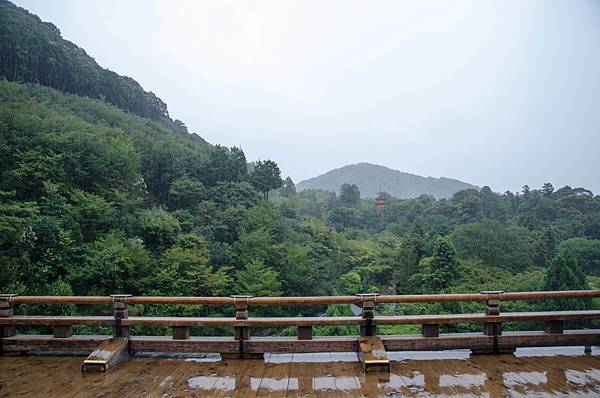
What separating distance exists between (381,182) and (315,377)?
12268 centimetres

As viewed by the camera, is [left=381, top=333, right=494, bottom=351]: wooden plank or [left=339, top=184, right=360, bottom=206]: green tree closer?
[left=381, top=333, right=494, bottom=351]: wooden plank

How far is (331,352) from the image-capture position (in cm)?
404

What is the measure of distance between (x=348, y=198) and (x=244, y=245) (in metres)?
36.4

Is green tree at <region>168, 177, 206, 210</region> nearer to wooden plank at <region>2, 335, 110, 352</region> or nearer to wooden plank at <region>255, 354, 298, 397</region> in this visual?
wooden plank at <region>2, 335, 110, 352</region>

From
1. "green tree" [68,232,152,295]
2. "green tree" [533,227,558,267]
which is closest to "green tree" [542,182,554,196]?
"green tree" [533,227,558,267]

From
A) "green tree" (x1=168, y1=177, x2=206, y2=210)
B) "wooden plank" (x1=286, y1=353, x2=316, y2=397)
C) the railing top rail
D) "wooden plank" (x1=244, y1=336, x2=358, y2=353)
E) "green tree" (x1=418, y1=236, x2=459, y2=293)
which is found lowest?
"green tree" (x1=418, y1=236, x2=459, y2=293)

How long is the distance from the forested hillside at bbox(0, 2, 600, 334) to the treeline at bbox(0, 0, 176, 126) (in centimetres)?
74

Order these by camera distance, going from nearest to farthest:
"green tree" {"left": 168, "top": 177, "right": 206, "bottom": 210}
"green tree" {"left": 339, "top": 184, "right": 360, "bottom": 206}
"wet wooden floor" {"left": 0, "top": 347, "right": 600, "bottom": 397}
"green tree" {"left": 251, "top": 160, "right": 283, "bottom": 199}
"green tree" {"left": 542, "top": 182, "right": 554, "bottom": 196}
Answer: "wet wooden floor" {"left": 0, "top": 347, "right": 600, "bottom": 397} → "green tree" {"left": 168, "top": 177, "right": 206, "bottom": 210} → "green tree" {"left": 251, "top": 160, "right": 283, "bottom": 199} → "green tree" {"left": 542, "top": 182, "right": 554, "bottom": 196} → "green tree" {"left": 339, "top": 184, "right": 360, "bottom": 206}

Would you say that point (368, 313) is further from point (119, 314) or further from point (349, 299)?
point (119, 314)

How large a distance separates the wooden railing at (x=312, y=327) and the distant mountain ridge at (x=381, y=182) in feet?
367

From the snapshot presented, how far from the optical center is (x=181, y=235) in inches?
800

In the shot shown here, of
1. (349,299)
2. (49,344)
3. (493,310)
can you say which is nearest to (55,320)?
(49,344)

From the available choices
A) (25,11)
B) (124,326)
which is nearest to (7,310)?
(124,326)

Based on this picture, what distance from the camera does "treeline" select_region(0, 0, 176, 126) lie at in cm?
3134
